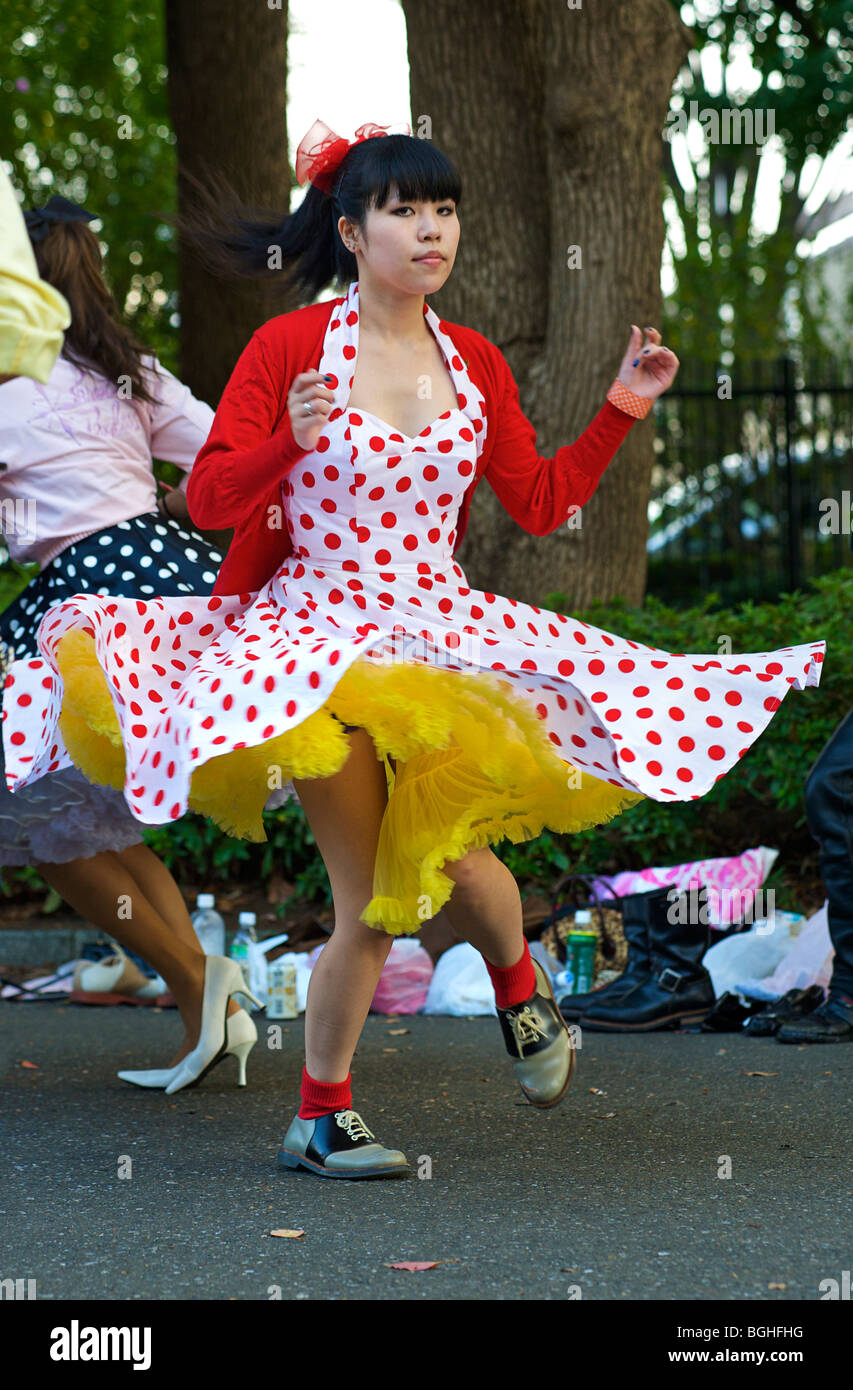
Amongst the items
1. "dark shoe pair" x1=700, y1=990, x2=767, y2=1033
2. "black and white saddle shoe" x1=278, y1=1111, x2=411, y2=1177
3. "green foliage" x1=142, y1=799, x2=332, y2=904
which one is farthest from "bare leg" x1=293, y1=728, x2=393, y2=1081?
"green foliage" x1=142, y1=799, x2=332, y2=904

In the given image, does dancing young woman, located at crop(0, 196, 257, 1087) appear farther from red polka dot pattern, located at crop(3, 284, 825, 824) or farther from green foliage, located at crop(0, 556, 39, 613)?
green foliage, located at crop(0, 556, 39, 613)

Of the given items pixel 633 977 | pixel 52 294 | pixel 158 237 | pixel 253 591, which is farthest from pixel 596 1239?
pixel 158 237

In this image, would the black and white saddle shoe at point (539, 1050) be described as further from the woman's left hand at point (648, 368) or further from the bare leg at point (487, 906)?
the woman's left hand at point (648, 368)

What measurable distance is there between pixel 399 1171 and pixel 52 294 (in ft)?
6.40

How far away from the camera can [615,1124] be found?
3754 millimetres

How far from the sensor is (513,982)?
132 inches

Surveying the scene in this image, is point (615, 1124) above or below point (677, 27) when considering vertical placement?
below

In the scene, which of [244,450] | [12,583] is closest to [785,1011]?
[244,450]

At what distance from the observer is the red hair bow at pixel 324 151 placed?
3.51 metres

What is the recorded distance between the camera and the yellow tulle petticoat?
116 inches

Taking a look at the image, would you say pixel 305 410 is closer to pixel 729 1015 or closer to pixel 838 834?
pixel 838 834

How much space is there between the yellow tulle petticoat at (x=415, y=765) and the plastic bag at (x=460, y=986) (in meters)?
2.34
